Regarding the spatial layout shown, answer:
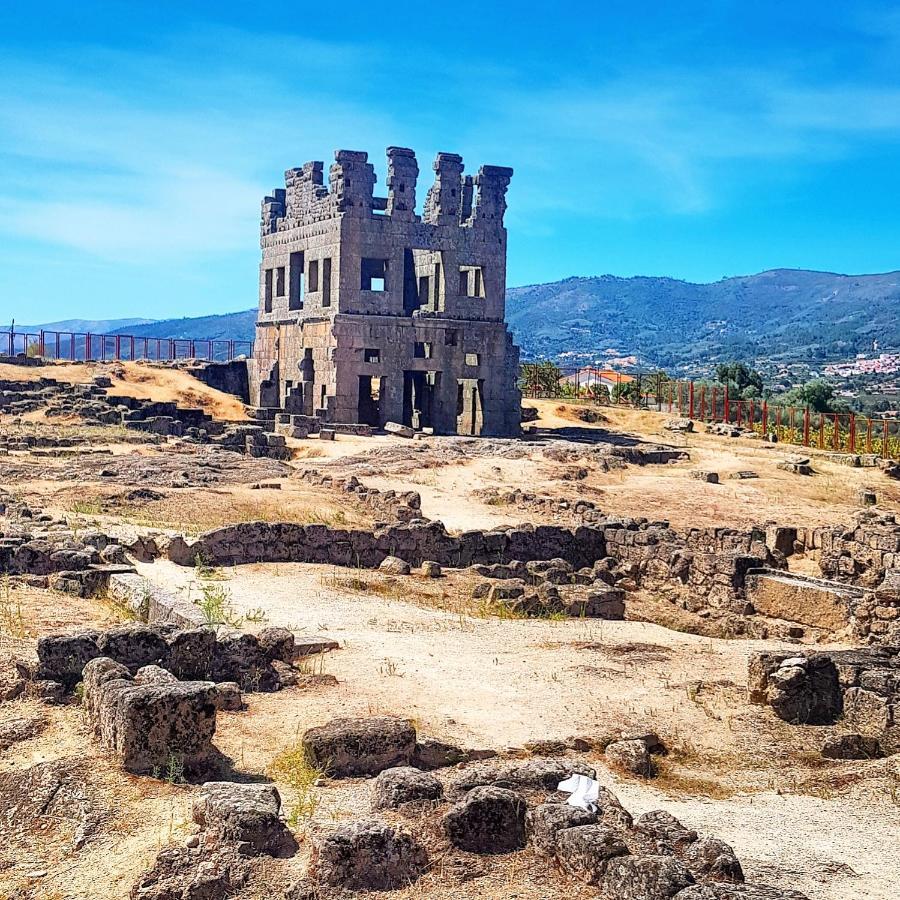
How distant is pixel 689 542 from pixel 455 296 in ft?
79.1

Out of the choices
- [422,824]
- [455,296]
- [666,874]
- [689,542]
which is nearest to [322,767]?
[422,824]

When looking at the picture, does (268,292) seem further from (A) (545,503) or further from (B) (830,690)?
(B) (830,690)

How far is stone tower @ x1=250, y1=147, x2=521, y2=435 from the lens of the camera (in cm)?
4209

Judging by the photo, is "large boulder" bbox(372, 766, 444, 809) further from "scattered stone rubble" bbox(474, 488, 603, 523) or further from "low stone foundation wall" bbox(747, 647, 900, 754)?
"scattered stone rubble" bbox(474, 488, 603, 523)

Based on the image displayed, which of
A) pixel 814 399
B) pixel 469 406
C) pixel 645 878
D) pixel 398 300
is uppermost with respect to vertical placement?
pixel 398 300

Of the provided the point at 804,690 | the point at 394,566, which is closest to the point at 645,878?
the point at 804,690

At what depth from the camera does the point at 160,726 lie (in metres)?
8.38

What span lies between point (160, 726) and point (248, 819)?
4.82ft

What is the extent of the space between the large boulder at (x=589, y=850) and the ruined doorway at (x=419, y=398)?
1440 inches

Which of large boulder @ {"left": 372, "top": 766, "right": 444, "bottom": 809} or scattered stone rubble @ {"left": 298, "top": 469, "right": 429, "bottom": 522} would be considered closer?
large boulder @ {"left": 372, "top": 766, "right": 444, "bottom": 809}

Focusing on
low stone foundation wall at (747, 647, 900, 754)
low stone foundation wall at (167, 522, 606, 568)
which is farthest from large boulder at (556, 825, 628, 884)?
low stone foundation wall at (167, 522, 606, 568)

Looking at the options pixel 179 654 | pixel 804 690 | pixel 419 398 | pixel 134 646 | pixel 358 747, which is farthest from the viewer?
pixel 419 398

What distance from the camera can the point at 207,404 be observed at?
1831 inches

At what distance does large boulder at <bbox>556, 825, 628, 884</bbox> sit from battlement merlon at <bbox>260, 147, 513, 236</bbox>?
1442 inches
